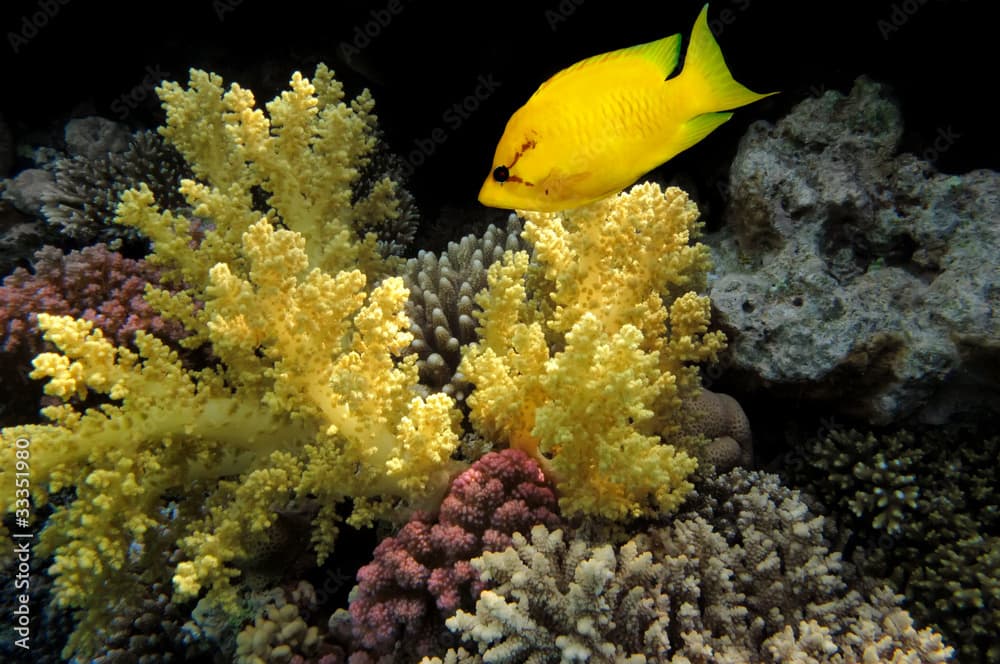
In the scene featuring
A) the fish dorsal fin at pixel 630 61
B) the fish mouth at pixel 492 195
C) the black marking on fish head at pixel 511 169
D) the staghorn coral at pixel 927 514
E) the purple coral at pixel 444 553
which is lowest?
the staghorn coral at pixel 927 514

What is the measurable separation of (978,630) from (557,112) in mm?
3094

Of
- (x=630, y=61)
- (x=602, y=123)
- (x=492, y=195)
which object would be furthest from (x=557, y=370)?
(x=630, y=61)

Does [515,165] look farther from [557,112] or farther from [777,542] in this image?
[777,542]

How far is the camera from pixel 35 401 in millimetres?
3525

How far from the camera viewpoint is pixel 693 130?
6.33 ft

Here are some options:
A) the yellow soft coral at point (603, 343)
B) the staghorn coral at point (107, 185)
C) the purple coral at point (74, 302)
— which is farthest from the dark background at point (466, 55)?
the purple coral at point (74, 302)

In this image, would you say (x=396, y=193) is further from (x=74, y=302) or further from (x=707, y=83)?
(x=707, y=83)

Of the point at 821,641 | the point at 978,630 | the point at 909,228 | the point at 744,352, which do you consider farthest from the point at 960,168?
the point at 821,641

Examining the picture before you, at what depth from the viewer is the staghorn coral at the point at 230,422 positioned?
2.20m

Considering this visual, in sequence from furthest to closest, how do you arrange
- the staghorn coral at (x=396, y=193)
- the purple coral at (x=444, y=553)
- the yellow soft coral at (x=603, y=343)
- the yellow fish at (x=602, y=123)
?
1. the staghorn coral at (x=396, y=193)
2. the purple coral at (x=444, y=553)
3. the yellow soft coral at (x=603, y=343)
4. the yellow fish at (x=602, y=123)

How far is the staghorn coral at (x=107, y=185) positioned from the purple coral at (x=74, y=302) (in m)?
0.89

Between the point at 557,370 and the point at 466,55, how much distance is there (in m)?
3.00

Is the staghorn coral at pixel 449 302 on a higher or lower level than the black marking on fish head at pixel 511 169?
lower

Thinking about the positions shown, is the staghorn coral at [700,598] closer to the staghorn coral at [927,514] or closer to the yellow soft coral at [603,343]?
the yellow soft coral at [603,343]
